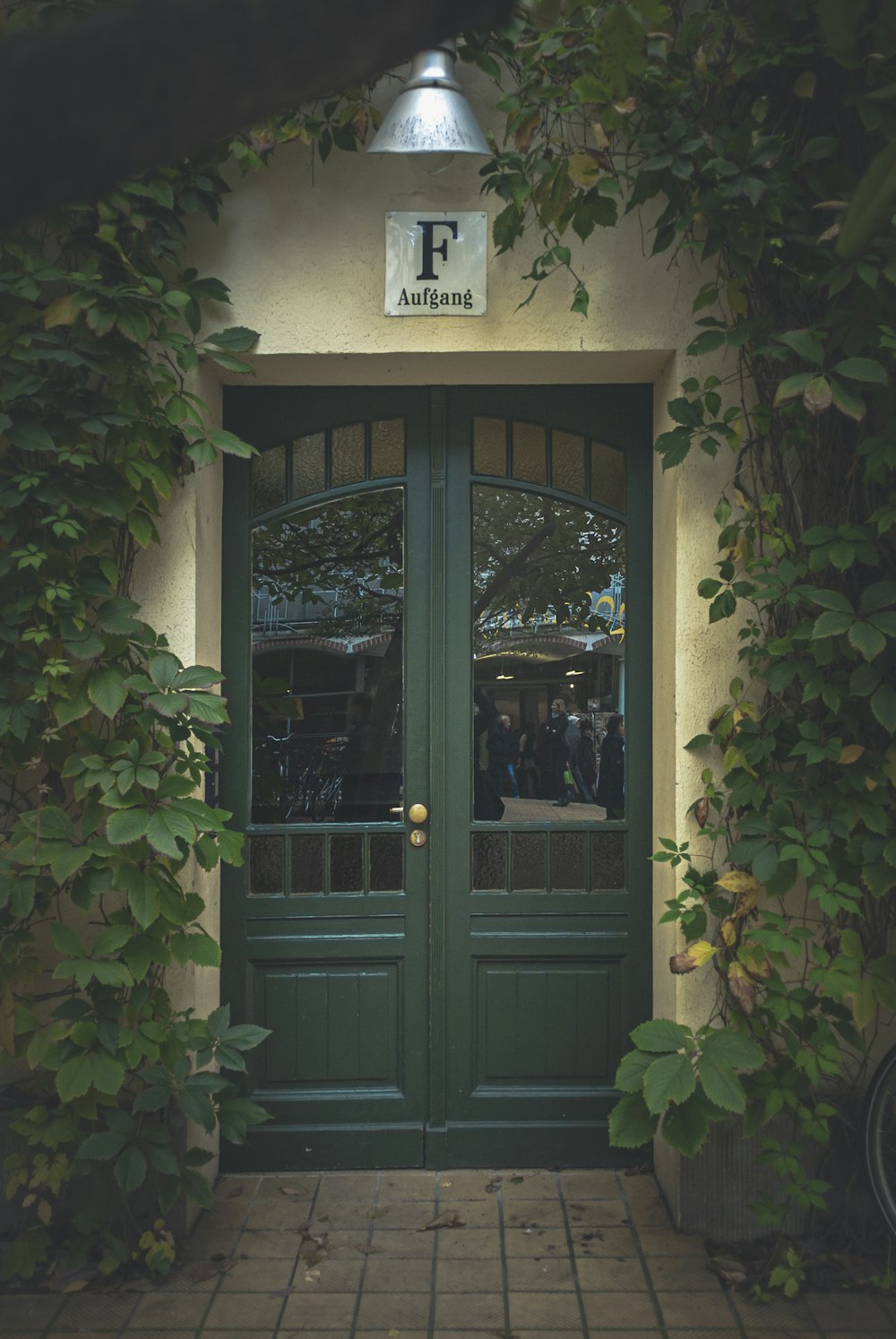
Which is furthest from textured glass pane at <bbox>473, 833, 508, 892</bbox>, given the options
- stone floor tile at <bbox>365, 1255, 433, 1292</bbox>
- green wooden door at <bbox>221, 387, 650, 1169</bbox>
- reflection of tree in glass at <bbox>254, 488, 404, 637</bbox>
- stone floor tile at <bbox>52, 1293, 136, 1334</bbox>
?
stone floor tile at <bbox>52, 1293, 136, 1334</bbox>

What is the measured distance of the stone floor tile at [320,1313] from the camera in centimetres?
334

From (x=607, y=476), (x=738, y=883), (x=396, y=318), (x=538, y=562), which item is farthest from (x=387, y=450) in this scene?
(x=738, y=883)

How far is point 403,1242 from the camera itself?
3.78 meters

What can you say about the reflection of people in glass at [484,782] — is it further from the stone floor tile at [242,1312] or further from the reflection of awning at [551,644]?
the stone floor tile at [242,1312]

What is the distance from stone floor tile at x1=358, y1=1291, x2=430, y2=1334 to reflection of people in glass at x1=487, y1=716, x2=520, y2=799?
5.21ft

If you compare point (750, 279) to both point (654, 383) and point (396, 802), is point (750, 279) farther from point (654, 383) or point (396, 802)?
point (396, 802)

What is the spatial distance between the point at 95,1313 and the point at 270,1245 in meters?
0.56

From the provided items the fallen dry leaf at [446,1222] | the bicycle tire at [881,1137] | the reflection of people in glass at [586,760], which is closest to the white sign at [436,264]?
the reflection of people in glass at [586,760]

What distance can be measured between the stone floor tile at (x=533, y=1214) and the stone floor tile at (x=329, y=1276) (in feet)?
1.71

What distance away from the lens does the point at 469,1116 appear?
14.0ft

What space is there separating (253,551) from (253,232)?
1049mm

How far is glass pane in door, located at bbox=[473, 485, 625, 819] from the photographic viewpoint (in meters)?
4.29

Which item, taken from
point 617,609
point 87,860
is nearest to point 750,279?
point 617,609

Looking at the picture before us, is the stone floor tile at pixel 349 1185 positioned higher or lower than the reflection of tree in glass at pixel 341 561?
lower
